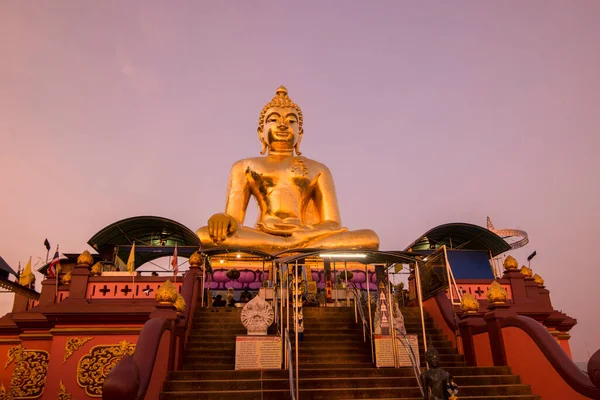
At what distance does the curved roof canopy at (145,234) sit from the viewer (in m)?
20.8

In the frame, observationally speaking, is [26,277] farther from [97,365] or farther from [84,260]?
[97,365]

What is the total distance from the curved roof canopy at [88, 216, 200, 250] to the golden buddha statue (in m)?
5.76

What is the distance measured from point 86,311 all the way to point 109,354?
3.36 ft

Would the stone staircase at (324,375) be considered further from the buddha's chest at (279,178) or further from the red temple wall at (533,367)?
the buddha's chest at (279,178)

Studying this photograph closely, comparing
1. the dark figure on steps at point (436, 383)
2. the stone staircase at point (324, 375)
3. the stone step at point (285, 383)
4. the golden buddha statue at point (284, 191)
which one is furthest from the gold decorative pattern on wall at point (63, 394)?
the dark figure on steps at point (436, 383)

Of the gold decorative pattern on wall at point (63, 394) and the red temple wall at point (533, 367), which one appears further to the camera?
the gold decorative pattern on wall at point (63, 394)

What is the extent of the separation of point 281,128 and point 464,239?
11.3m

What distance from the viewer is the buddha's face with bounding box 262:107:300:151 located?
1719cm

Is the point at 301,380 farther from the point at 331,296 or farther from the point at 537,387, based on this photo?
the point at 331,296

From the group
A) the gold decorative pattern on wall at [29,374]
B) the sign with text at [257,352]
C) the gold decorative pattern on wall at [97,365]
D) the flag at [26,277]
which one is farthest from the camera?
the flag at [26,277]

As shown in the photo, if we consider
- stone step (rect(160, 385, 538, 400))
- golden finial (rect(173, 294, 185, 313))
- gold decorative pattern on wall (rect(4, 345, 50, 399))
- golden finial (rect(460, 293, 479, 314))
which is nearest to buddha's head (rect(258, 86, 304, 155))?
golden finial (rect(173, 294, 185, 313))

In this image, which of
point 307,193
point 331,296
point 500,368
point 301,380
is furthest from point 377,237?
point 301,380

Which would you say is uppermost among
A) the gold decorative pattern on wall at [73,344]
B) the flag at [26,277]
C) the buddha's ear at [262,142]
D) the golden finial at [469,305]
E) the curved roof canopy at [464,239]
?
the buddha's ear at [262,142]

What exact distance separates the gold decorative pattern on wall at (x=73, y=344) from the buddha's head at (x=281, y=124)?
31.4ft
